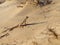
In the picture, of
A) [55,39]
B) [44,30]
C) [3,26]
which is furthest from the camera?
[3,26]

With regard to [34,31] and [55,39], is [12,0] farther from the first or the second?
[55,39]

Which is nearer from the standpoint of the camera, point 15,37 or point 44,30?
point 44,30

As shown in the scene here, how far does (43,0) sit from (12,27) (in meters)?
1.39

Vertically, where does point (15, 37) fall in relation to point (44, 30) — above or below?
below

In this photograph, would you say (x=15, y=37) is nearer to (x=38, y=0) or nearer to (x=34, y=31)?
(x=34, y=31)

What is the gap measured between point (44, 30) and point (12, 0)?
3243mm

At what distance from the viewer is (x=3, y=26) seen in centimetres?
314

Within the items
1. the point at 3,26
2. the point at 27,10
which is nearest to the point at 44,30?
the point at 3,26

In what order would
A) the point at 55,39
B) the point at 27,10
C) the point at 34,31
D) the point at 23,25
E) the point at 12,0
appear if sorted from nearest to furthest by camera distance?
the point at 55,39 → the point at 34,31 → the point at 23,25 → the point at 27,10 → the point at 12,0

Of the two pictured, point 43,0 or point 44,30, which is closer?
point 44,30

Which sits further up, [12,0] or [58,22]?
[58,22]

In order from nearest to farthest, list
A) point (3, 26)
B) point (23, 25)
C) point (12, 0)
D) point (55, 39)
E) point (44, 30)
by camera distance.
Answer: point (55, 39) → point (44, 30) → point (23, 25) → point (3, 26) → point (12, 0)

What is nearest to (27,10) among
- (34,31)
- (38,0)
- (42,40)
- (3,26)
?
(38,0)

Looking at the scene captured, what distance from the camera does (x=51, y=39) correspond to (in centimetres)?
203
